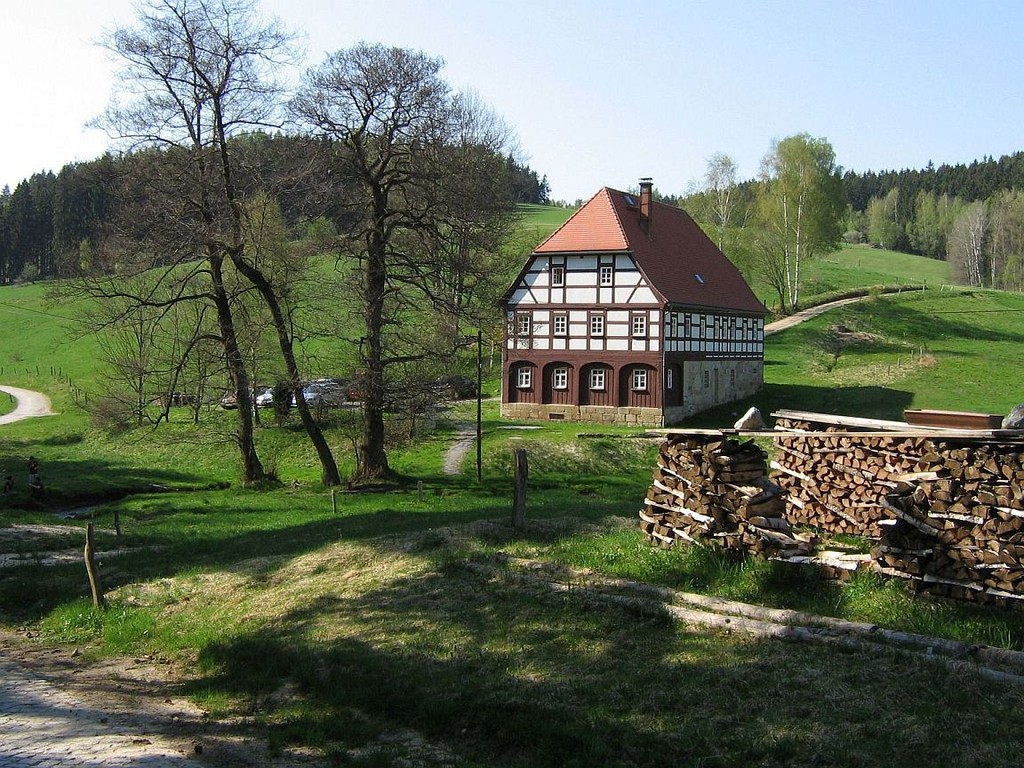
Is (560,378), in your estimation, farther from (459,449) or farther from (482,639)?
(482,639)

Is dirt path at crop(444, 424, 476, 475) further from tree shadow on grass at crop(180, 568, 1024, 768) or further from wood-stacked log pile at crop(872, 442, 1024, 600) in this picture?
wood-stacked log pile at crop(872, 442, 1024, 600)

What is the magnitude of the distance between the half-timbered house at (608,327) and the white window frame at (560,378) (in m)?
0.05

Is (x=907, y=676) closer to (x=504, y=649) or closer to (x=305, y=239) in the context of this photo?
(x=504, y=649)

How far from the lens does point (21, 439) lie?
43312 mm

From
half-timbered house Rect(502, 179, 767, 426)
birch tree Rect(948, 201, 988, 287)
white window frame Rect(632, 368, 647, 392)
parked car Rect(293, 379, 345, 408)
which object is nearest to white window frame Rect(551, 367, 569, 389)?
half-timbered house Rect(502, 179, 767, 426)

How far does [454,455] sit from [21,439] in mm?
21916

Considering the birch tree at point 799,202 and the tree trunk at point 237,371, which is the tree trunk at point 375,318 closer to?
the tree trunk at point 237,371

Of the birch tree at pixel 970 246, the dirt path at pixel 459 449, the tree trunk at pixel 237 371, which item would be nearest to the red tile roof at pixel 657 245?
the dirt path at pixel 459 449

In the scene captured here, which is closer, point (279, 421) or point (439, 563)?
point (439, 563)

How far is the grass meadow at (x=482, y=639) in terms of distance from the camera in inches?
328

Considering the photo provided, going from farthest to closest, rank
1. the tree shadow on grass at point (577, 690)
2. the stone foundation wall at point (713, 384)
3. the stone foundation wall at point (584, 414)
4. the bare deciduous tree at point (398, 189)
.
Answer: the stone foundation wall at point (713, 384)
the stone foundation wall at point (584, 414)
the bare deciduous tree at point (398, 189)
the tree shadow on grass at point (577, 690)

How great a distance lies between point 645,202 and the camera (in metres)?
48.5

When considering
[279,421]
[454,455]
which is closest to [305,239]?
[454,455]

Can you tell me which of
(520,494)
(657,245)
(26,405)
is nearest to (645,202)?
(657,245)
